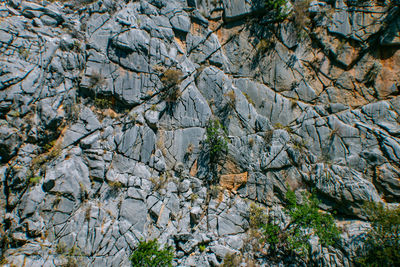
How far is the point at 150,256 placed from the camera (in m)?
7.83

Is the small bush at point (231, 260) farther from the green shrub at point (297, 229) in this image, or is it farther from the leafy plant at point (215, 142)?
the leafy plant at point (215, 142)

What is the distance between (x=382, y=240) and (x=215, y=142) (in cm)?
866

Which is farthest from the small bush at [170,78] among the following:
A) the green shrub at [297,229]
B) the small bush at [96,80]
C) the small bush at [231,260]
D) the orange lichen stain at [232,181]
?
the small bush at [231,260]

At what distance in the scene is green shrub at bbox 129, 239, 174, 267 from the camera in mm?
7727

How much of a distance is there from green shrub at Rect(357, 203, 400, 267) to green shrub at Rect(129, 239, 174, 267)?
327 inches

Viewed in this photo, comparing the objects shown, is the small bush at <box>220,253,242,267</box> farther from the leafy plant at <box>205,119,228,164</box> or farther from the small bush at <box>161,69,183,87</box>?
the small bush at <box>161,69,183,87</box>

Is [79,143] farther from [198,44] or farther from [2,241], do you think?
[198,44]

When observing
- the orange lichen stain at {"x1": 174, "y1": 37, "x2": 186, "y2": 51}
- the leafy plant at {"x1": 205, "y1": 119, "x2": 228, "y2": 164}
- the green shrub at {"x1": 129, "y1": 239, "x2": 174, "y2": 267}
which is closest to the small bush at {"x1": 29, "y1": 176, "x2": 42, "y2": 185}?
the green shrub at {"x1": 129, "y1": 239, "x2": 174, "y2": 267}

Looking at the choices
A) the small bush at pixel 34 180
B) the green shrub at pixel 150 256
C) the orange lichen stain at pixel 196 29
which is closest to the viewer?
the small bush at pixel 34 180

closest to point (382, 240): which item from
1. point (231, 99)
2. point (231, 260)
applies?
point (231, 260)

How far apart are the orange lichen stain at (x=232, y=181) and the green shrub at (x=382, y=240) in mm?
5889

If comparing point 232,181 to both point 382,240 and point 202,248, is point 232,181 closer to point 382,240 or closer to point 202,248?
point 202,248

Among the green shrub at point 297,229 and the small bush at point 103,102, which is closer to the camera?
the green shrub at point 297,229

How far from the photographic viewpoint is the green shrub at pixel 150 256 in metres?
7.73
